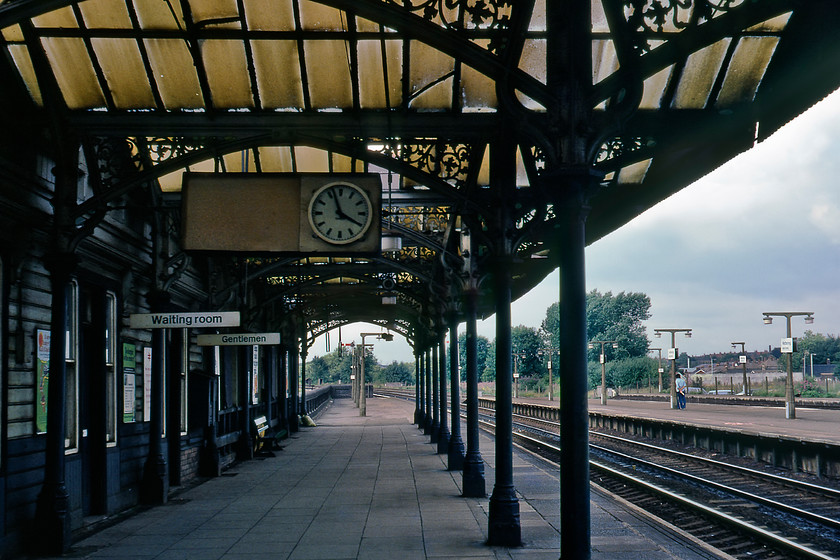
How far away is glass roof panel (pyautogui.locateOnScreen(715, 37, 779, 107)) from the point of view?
9.88 metres

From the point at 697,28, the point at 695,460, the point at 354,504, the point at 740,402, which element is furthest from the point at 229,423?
the point at 740,402

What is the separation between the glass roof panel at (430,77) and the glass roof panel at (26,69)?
4185mm

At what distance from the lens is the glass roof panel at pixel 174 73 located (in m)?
9.63

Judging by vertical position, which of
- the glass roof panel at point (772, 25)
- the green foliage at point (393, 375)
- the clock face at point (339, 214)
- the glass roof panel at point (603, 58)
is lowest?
the green foliage at point (393, 375)

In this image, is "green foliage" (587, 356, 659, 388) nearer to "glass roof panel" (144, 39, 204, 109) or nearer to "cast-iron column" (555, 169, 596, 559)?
"glass roof panel" (144, 39, 204, 109)

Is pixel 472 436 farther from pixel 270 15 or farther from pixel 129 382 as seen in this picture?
pixel 270 15

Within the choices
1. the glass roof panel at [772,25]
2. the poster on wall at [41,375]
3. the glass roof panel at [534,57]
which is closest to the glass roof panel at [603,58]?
the glass roof panel at [534,57]

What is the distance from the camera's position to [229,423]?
816 inches

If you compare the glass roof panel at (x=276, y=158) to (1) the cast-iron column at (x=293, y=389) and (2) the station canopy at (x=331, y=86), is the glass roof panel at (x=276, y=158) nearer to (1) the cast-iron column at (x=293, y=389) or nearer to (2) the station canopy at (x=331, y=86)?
(2) the station canopy at (x=331, y=86)

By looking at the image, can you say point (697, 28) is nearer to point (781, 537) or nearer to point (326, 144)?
point (326, 144)

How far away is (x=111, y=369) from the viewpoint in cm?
1251

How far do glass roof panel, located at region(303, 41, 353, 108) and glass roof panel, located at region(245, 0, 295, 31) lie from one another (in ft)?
1.08

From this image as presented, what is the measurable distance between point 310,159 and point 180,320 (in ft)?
10.3

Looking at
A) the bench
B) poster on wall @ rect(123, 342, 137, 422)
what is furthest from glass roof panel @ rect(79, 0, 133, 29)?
Result: the bench
